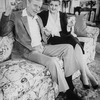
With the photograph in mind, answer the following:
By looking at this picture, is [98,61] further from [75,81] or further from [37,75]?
→ [37,75]

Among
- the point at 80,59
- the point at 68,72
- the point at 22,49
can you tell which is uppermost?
the point at 22,49

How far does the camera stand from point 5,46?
5.24ft

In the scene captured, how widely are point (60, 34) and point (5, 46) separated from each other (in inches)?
32.5

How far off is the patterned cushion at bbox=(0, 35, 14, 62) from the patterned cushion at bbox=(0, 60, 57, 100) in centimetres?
21

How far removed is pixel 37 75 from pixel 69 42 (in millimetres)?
668

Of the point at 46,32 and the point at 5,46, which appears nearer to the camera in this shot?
the point at 5,46

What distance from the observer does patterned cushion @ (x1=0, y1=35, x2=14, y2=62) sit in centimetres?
157

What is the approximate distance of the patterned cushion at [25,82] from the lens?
1111mm

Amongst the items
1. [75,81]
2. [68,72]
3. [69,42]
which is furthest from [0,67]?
[75,81]

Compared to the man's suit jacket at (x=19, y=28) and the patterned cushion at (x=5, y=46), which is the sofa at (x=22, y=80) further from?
the man's suit jacket at (x=19, y=28)

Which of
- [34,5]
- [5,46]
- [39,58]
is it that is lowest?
[39,58]

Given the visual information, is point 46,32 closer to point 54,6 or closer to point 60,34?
point 60,34

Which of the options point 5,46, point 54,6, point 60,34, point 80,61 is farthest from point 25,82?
point 54,6

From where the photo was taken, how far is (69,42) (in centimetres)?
175
